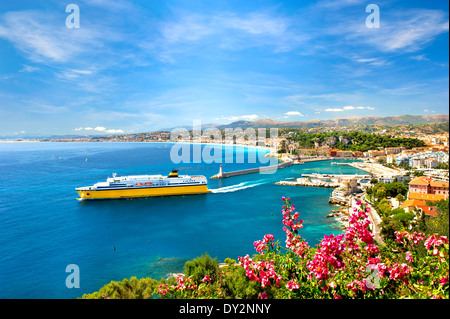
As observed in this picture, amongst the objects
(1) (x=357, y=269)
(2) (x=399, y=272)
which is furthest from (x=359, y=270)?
(2) (x=399, y=272)

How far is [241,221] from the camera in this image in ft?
30.8

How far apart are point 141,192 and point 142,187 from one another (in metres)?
0.28

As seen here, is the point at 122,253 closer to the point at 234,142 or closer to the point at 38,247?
the point at 38,247

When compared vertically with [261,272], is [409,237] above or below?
above

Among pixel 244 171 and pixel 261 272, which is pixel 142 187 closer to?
pixel 244 171

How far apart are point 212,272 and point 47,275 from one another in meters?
4.07

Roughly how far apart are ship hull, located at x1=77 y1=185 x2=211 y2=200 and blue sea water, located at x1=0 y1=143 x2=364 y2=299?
42 cm

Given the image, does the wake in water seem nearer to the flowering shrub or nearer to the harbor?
the harbor

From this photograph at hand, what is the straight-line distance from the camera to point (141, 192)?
43.9 feet

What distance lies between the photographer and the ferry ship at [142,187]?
42.2 feet

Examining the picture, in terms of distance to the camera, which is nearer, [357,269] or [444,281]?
[444,281]

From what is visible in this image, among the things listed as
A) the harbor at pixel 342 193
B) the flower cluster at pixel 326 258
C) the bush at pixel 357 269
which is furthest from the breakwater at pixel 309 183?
the flower cluster at pixel 326 258

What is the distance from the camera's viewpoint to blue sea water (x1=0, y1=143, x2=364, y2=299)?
5938mm
